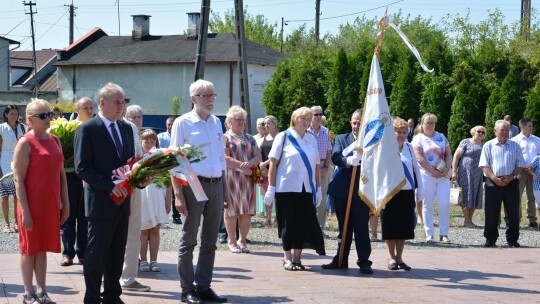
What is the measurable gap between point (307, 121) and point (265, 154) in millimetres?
4252

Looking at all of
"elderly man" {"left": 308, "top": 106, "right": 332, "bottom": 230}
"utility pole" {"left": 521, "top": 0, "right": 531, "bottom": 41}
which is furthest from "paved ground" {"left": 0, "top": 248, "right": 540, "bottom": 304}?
"utility pole" {"left": 521, "top": 0, "right": 531, "bottom": 41}

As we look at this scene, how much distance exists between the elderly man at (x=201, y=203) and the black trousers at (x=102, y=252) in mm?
731

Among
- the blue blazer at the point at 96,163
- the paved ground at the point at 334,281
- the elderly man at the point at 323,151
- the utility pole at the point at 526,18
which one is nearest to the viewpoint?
the blue blazer at the point at 96,163

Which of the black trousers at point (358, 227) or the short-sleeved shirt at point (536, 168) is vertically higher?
the short-sleeved shirt at point (536, 168)

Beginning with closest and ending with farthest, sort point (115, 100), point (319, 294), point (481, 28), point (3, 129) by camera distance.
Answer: point (115, 100) → point (319, 294) → point (3, 129) → point (481, 28)

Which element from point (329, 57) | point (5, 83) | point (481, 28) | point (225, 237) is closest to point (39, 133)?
point (225, 237)

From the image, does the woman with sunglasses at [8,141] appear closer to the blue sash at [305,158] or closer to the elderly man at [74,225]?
the elderly man at [74,225]

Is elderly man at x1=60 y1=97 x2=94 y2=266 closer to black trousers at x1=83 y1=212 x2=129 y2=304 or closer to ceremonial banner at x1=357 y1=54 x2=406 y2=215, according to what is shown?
black trousers at x1=83 y1=212 x2=129 y2=304

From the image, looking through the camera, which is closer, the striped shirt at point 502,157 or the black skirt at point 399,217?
the black skirt at point 399,217

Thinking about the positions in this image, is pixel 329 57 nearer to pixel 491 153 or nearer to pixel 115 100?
pixel 491 153

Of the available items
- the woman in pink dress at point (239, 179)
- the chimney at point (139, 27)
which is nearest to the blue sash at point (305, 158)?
the woman in pink dress at point (239, 179)

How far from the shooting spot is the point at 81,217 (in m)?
10.5

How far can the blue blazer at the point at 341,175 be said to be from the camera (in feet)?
35.1

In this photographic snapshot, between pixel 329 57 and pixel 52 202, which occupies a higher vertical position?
pixel 329 57
